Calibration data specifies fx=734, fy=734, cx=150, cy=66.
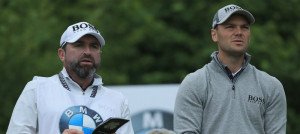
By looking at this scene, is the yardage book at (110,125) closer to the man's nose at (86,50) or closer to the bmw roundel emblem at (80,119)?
the bmw roundel emblem at (80,119)

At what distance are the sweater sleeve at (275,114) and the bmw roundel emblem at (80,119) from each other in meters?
1.16

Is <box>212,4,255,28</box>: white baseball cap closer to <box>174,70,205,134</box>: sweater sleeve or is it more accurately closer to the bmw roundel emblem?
<box>174,70,205,134</box>: sweater sleeve

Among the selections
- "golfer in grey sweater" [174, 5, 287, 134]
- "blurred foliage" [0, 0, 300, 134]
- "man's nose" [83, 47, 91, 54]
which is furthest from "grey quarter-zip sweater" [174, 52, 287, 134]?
"blurred foliage" [0, 0, 300, 134]

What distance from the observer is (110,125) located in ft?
15.8

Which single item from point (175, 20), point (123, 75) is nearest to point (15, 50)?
point (123, 75)

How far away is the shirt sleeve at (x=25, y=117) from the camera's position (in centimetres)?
494

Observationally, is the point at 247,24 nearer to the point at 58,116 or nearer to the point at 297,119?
the point at 58,116

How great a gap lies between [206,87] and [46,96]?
1113 mm

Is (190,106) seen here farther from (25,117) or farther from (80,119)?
(25,117)

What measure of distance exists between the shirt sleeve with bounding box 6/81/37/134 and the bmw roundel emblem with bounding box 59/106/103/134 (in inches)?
7.7

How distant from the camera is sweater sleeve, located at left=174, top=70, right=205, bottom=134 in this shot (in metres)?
5.00

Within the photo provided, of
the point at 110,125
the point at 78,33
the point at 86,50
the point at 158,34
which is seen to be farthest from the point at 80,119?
the point at 158,34

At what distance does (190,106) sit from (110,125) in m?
0.60

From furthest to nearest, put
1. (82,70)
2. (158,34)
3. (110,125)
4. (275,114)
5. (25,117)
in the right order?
(158,34)
(82,70)
(275,114)
(25,117)
(110,125)
